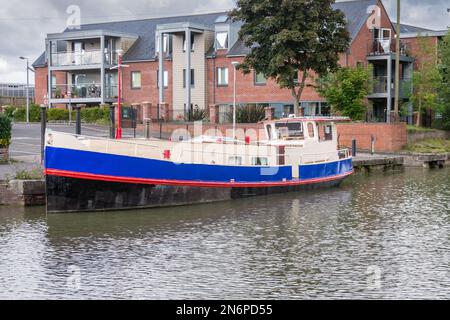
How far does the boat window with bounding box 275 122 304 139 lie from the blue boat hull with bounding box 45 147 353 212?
3.59 metres

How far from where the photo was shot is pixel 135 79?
65562 mm

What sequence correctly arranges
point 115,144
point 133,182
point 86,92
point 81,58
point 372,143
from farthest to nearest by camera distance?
point 81,58
point 86,92
point 372,143
point 115,144
point 133,182

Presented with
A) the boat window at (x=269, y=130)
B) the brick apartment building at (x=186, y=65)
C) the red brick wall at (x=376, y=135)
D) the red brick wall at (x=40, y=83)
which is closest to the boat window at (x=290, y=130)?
the boat window at (x=269, y=130)

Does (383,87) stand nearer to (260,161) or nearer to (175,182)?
(260,161)

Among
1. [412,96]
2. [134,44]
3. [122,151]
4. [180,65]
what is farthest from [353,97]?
[122,151]

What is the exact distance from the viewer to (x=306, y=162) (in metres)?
33.0

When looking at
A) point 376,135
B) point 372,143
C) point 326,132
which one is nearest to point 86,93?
point 376,135

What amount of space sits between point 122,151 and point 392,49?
124ft

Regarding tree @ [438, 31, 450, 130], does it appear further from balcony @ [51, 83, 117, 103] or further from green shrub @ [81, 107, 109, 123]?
balcony @ [51, 83, 117, 103]

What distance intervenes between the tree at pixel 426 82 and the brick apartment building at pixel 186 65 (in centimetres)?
168

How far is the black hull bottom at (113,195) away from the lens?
25188 mm

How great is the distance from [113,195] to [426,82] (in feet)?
116

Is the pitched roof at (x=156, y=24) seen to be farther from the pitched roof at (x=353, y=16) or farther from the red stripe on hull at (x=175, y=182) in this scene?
the red stripe on hull at (x=175, y=182)
